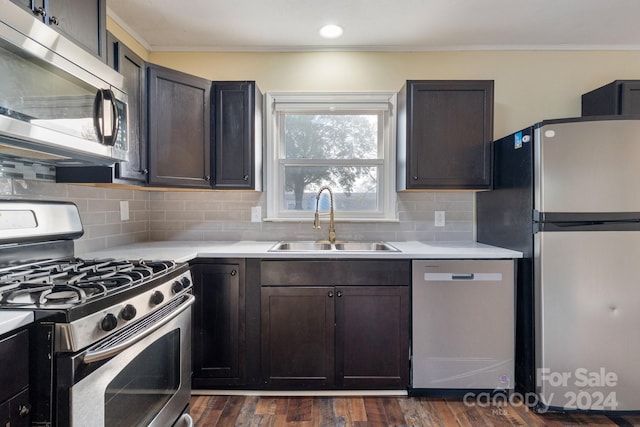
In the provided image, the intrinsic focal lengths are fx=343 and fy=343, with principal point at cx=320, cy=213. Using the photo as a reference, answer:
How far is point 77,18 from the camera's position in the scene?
1.46m

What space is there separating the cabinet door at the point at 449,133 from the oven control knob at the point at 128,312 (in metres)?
1.76

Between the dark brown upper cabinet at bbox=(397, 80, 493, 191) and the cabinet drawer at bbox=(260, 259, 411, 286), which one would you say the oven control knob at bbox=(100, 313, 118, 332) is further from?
the dark brown upper cabinet at bbox=(397, 80, 493, 191)

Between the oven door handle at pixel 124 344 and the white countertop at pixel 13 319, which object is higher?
the white countertop at pixel 13 319

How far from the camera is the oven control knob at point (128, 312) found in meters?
1.16

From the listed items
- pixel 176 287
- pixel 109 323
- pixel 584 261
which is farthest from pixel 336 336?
pixel 584 261

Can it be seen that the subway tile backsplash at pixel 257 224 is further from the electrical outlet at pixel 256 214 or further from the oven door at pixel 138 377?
the oven door at pixel 138 377

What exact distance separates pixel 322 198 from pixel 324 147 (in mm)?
401

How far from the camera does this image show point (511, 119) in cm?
258

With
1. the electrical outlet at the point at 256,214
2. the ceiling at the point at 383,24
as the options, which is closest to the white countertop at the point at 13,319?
the electrical outlet at the point at 256,214

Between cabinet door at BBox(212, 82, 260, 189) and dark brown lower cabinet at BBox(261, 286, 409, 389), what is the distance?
2.64ft

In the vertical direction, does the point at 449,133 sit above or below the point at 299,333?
above

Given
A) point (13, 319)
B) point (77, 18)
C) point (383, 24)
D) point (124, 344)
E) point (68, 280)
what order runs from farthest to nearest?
1. point (383, 24)
2. point (77, 18)
3. point (68, 280)
4. point (124, 344)
5. point (13, 319)

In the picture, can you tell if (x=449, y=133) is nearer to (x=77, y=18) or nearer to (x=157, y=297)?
(x=157, y=297)

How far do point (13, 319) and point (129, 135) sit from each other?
1.08 meters
